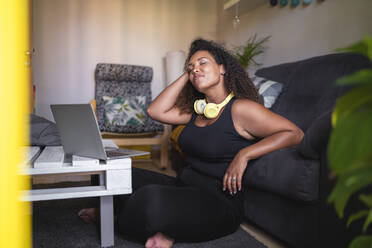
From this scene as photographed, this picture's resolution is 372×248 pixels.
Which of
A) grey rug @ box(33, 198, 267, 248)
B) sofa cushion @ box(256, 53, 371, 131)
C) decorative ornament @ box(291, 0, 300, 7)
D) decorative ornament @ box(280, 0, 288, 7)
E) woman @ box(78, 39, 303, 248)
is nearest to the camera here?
woman @ box(78, 39, 303, 248)

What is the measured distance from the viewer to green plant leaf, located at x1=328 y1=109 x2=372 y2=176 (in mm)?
304

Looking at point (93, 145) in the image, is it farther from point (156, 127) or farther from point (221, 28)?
point (221, 28)

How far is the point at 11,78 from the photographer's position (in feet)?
0.89

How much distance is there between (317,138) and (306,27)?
192 centimetres

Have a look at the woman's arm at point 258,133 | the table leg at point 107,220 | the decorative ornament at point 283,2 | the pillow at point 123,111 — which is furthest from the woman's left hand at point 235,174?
the pillow at point 123,111

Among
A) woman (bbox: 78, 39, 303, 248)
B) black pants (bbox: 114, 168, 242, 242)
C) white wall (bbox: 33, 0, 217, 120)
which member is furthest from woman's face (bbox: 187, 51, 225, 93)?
white wall (bbox: 33, 0, 217, 120)

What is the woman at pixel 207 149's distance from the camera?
1.31 metres

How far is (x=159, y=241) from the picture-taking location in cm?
134

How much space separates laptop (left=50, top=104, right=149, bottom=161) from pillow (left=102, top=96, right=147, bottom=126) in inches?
94.9

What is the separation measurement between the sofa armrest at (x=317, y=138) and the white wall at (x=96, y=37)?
3.45 m

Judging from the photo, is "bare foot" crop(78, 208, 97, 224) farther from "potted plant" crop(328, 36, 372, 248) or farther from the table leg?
"potted plant" crop(328, 36, 372, 248)

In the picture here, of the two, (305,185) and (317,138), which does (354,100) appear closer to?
(317,138)

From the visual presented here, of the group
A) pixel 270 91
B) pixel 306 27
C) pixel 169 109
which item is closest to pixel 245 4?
pixel 306 27

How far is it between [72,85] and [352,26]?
309 centimetres
